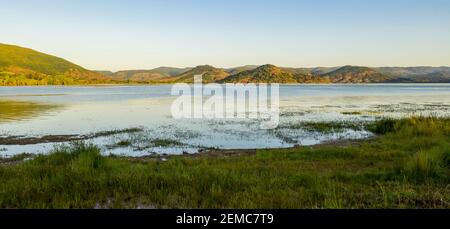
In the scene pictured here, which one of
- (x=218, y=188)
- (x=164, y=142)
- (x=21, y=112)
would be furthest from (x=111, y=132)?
(x=21, y=112)

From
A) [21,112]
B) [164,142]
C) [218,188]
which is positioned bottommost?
[164,142]

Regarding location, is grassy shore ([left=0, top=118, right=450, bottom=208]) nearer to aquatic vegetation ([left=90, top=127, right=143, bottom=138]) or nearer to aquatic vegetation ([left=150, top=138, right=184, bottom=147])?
aquatic vegetation ([left=150, top=138, right=184, bottom=147])

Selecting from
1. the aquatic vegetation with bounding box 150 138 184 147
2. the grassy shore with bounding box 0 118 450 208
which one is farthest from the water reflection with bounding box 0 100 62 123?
the grassy shore with bounding box 0 118 450 208

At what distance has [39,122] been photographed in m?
39.6

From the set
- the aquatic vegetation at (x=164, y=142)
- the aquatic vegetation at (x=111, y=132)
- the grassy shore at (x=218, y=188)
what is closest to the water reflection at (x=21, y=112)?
the aquatic vegetation at (x=111, y=132)

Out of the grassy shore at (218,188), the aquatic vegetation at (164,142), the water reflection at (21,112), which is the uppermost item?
the grassy shore at (218,188)

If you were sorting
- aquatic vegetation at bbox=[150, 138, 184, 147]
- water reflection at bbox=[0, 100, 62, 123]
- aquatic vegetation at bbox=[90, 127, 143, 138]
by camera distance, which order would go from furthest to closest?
water reflection at bbox=[0, 100, 62, 123] → aquatic vegetation at bbox=[90, 127, 143, 138] → aquatic vegetation at bbox=[150, 138, 184, 147]

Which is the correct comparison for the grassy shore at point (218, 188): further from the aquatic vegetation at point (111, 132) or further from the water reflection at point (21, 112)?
the water reflection at point (21, 112)

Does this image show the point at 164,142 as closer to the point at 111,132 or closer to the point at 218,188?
the point at 111,132

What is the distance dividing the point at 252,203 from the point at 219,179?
7.18ft

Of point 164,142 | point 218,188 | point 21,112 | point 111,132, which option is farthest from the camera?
point 21,112
